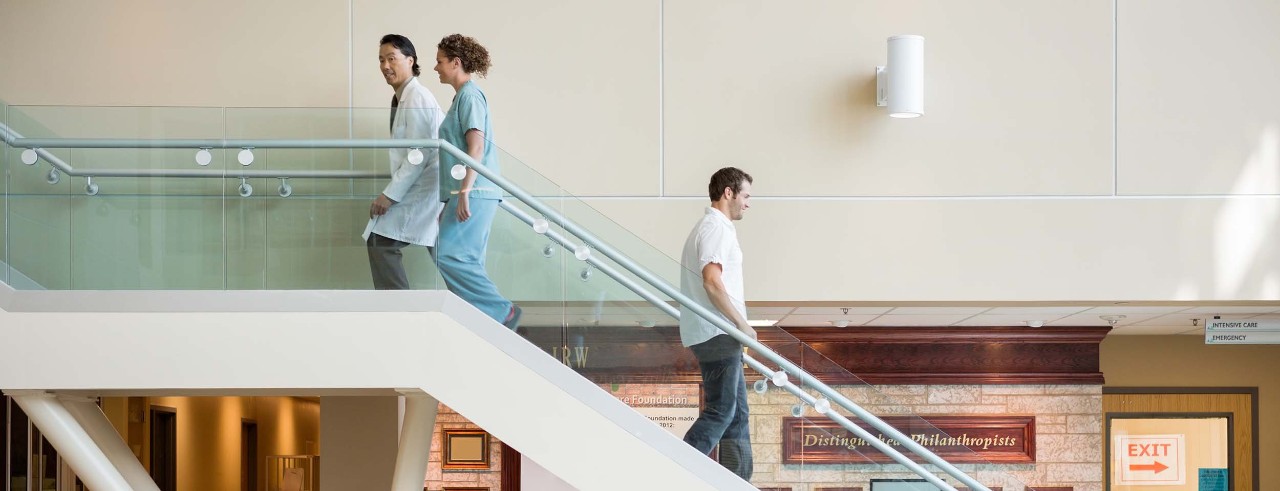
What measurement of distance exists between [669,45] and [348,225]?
2948 mm

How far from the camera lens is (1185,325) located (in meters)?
10.3

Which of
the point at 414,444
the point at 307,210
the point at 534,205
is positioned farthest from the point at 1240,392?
the point at 307,210

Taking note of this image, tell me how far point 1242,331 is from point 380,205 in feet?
23.8

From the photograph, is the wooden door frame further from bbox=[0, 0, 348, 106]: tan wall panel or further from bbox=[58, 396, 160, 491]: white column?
bbox=[58, 396, 160, 491]: white column

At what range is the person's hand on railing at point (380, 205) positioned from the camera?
14.9ft

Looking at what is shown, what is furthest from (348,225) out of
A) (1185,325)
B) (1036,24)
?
(1185,325)

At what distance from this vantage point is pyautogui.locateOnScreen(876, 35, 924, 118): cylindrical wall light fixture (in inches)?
263

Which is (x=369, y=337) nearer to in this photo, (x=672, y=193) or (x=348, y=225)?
(x=348, y=225)

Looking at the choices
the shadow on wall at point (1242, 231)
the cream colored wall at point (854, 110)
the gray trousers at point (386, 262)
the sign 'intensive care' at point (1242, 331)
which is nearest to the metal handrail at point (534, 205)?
the gray trousers at point (386, 262)

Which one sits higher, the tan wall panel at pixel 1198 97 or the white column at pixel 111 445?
the tan wall panel at pixel 1198 97

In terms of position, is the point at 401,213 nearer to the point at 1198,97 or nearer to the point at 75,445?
the point at 75,445

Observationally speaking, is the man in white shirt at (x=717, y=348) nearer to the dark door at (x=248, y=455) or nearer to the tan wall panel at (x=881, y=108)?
the tan wall panel at (x=881, y=108)

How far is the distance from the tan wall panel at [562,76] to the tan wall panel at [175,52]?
0.26 metres

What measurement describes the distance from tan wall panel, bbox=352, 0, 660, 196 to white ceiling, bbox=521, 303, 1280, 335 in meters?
1.23
